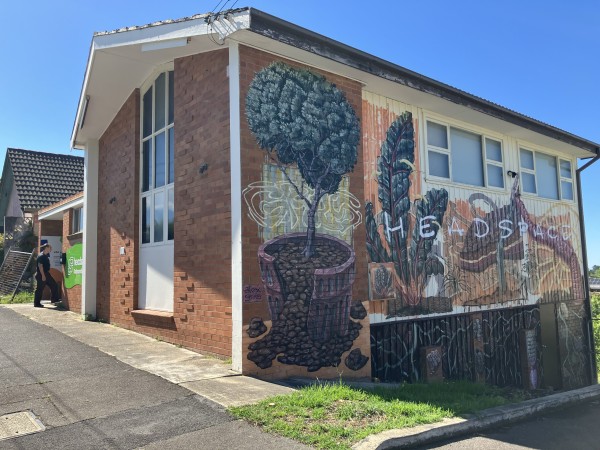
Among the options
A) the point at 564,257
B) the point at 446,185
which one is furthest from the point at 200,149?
the point at 564,257

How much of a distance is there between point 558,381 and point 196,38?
12290 millimetres

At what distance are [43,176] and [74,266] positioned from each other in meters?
9.43

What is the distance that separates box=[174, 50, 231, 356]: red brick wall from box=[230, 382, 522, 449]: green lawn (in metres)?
1.91

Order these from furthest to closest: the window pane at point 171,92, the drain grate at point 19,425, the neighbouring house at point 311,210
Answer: the window pane at point 171,92, the neighbouring house at point 311,210, the drain grate at point 19,425

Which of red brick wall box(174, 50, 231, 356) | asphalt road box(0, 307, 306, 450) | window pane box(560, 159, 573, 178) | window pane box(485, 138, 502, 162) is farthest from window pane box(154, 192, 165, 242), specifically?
window pane box(560, 159, 573, 178)

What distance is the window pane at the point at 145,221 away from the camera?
9.70 m

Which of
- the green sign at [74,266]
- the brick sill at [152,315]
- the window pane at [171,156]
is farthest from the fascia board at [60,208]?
the window pane at [171,156]

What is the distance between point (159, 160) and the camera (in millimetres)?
9531

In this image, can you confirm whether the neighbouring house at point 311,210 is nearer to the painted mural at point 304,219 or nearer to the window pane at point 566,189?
the painted mural at point 304,219

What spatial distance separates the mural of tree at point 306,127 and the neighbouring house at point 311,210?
0.09ft

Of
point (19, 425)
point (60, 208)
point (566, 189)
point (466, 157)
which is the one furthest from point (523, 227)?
point (60, 208)

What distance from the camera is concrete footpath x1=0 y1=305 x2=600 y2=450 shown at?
14.1 ft

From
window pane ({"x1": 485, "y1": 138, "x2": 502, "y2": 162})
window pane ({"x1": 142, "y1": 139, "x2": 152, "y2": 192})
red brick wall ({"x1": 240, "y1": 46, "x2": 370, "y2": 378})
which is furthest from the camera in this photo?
window pane ({"x1": 485, "y1": 138, "x2": 502, "y2": 162})

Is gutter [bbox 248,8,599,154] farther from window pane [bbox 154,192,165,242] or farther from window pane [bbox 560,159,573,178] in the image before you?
window pane [bbox 154,192,165,242]
